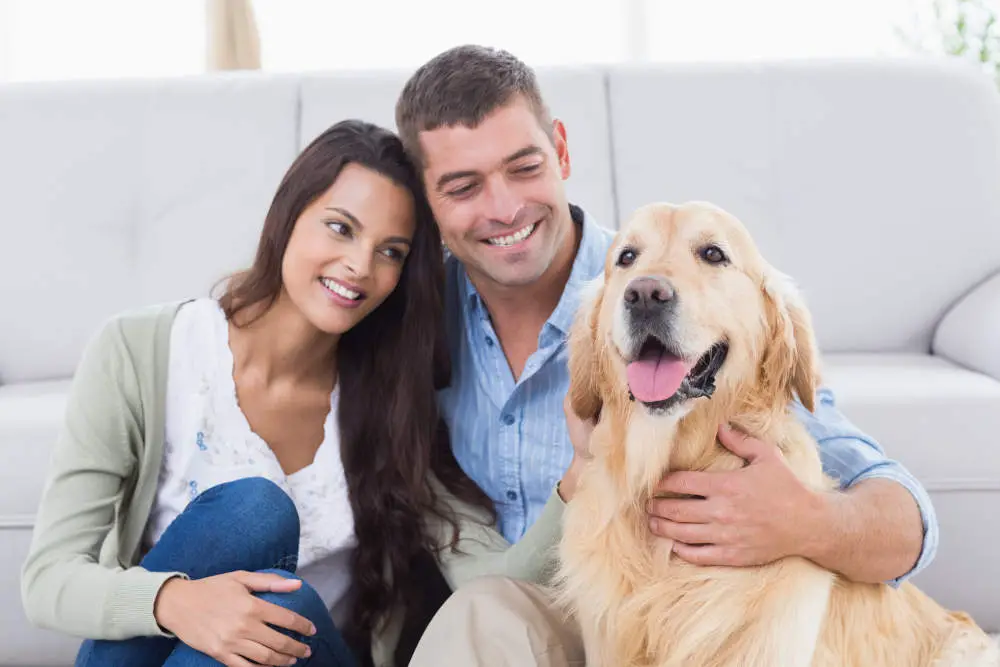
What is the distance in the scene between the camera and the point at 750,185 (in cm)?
269

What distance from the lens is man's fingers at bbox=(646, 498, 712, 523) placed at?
1.34 metres

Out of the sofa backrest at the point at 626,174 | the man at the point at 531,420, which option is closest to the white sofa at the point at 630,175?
the sofa backrest at the point at 626,174

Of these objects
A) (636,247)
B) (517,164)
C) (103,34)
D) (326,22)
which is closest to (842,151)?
(517,164)

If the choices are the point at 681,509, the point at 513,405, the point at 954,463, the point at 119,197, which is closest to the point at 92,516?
the point at 513,405

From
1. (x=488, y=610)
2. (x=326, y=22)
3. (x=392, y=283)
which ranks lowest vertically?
(x=488, y=610)

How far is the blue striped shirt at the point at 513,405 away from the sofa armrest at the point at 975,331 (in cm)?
103

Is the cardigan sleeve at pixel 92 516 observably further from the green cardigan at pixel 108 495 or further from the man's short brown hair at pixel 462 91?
the man's short brown hair at pixel 462 91

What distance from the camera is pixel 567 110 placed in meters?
2.75

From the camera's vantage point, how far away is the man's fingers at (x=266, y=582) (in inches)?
58.2

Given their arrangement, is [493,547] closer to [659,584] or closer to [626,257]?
[659,584]

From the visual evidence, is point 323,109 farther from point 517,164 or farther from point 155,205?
point 517,164

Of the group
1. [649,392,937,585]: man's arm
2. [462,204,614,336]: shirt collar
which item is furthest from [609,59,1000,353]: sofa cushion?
[649,392,937,585]: man's arm

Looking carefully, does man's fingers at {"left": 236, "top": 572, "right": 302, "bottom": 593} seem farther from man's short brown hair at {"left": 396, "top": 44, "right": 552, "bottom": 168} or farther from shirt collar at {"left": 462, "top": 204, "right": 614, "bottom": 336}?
man's short brown hair at {"left": 396, "top": 44, "right": 552, "bottom": 168}

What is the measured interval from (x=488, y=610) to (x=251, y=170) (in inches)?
66.6
